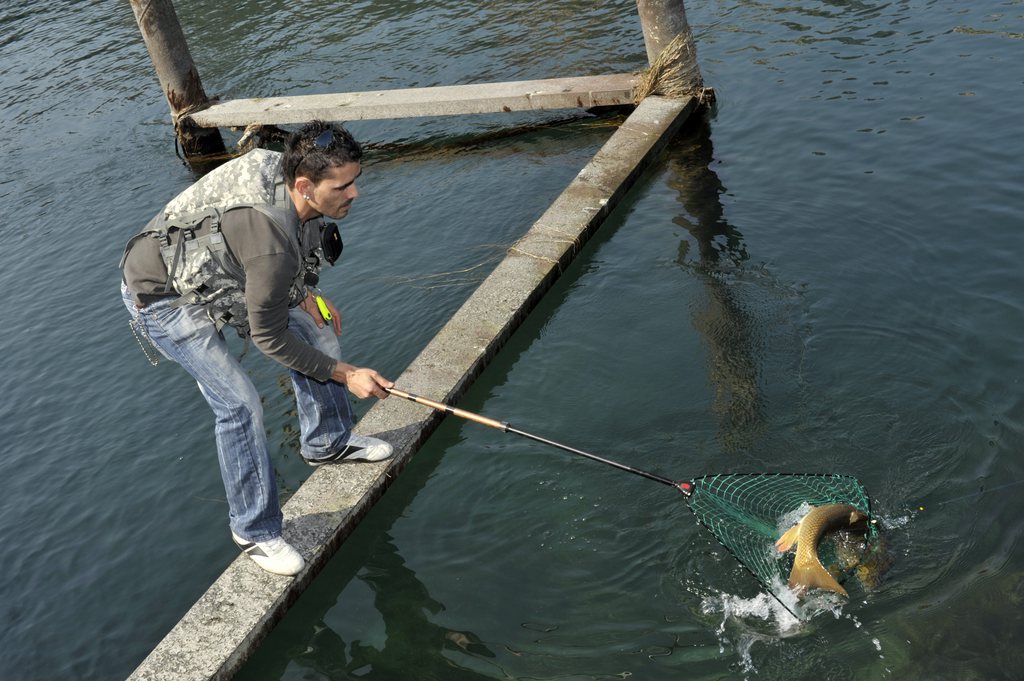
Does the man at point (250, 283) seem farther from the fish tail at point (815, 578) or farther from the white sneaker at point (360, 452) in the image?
the fish tail at point (815, 578)

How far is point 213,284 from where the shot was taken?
4.87 metres

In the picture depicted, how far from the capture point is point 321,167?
15.0 ft

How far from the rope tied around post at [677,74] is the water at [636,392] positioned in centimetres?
50

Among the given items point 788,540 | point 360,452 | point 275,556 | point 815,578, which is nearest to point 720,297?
point 788,540

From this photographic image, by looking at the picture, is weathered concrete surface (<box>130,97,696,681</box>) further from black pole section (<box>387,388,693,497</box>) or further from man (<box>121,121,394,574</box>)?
black pole section (<box>387,388,693,497</box>)

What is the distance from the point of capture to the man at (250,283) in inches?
182

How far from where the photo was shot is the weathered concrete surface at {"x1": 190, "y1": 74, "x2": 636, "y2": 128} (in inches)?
434

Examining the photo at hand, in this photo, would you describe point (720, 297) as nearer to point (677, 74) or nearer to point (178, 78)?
point (677, 74)

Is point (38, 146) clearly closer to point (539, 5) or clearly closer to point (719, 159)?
point (539, 5)

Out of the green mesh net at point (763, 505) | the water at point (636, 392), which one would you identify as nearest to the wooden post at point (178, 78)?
the water at point (636, 392)

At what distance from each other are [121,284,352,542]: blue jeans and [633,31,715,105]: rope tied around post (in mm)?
6127

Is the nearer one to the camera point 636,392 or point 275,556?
point 275,556

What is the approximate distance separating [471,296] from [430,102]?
14.4ft

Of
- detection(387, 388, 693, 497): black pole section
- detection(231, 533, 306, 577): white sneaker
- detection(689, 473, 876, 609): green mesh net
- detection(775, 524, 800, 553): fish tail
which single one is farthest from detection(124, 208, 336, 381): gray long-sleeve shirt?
detection(775, 524, 800, 553): fish tail
